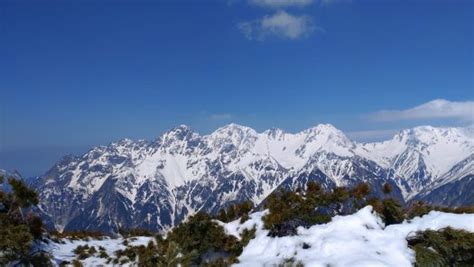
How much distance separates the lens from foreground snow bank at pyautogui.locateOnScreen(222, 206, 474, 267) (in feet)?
65.8

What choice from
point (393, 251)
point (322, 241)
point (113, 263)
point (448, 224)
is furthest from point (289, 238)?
point (113, 263)

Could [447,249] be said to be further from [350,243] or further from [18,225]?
[18,225]

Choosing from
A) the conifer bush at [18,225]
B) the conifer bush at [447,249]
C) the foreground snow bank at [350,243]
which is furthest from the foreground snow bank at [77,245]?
the conifer bush at [447,249]

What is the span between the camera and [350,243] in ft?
70.6

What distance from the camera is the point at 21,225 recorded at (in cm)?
2441

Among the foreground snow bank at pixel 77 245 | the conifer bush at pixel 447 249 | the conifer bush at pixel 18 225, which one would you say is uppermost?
the conifer bush at pixel 18 225

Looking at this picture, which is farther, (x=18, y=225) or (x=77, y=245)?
(x=77, y=245)

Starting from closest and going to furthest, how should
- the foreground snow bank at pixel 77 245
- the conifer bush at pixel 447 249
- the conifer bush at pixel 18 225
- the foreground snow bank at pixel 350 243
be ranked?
the conifer bush at pixel 447 249 → the foreground snow bank at pixel 350 243 → the conifer bush at pixel 18 225 → the foreground snow bank at pixel 77 245

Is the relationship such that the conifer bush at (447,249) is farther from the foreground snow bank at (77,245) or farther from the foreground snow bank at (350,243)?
the foreground snow bank at (77,245)

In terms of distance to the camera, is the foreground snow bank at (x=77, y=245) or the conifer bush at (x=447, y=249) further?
the foreground snow bank at (x=77, y=245)

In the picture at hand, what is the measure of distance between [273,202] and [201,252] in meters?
5.94

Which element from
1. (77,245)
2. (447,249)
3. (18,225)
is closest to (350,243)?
(447,249)

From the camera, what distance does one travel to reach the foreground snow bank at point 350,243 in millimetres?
20062

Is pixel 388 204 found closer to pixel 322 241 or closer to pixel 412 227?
pixel 412 227
